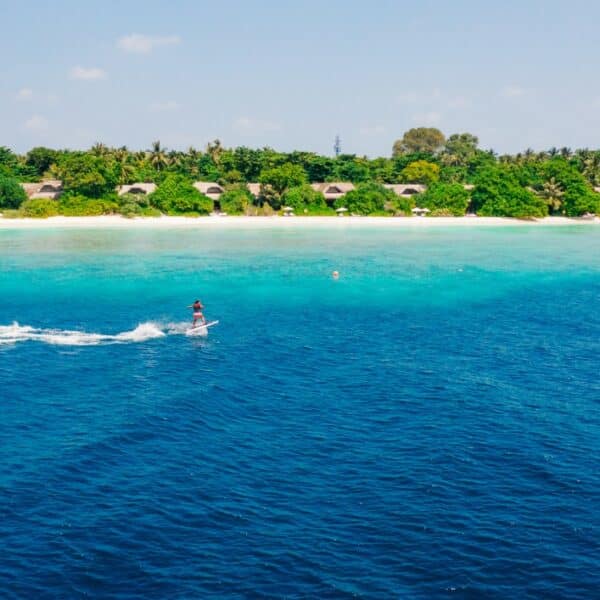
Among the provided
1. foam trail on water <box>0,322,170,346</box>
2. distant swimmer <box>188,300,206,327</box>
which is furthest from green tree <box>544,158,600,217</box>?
foam trail on water <box>0,322,170,346</box>

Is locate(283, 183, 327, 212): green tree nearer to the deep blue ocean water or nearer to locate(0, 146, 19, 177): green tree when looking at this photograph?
locate(0, 146, 19, 177): green tree

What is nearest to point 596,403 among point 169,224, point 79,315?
point 79,315

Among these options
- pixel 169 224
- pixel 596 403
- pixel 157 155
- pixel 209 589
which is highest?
pixel 157 155

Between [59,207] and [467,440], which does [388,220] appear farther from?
[467,440]

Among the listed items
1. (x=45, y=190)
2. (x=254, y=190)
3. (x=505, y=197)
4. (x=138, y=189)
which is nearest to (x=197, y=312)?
(x=138, y=189)

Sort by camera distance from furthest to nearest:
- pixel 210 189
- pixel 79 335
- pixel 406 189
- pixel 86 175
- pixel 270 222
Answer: pixel 406 189, pixel 210 189, pixel 270 222, pixel 86 175, pixel 79 335

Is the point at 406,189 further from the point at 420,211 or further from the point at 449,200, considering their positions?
the point at 449,200
